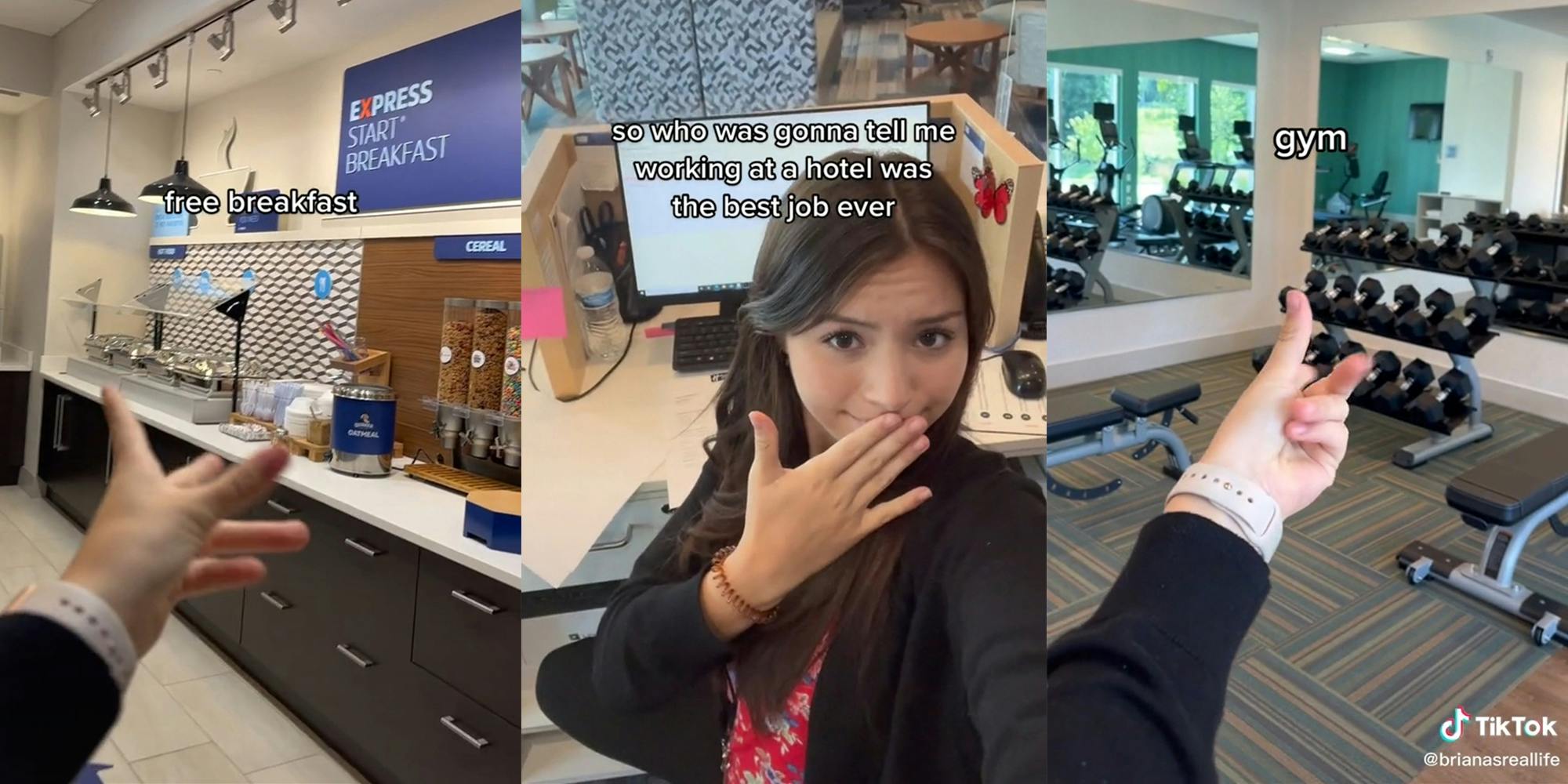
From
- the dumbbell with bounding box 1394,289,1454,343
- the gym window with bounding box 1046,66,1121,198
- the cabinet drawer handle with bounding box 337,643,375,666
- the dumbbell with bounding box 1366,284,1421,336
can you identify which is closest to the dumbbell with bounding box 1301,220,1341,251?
the dumbbell with bounding box 1366,284,1421,336

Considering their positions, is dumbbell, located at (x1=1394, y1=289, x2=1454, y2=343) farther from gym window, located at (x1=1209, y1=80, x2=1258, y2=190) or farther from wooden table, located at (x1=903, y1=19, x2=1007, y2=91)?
wooden table, located at (x1=903, y1=19, x2=1007, y2=91)

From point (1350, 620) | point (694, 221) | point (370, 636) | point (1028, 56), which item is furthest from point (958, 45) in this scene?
point (1350, 620)

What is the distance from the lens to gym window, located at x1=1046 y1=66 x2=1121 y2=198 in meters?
5.03

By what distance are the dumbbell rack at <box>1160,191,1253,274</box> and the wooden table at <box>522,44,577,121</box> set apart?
5400 mm

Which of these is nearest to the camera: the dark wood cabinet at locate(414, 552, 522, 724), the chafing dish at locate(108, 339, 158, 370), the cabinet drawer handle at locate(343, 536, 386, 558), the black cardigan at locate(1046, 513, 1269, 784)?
the black cardigan at locate(1046, 513, 1269, 784)

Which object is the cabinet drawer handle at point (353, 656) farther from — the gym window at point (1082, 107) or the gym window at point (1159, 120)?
the gym window at point (1159, 120)

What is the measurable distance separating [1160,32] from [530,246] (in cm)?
538

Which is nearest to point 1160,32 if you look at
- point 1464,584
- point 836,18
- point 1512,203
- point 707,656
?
point 1512,203

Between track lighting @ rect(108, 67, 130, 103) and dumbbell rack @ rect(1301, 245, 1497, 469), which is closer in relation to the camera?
track lighting @ rect(108, 67, 130, 103)

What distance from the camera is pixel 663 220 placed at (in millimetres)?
1098

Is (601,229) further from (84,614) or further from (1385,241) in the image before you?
(1385,241)

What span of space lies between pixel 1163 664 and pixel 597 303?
2.81 feet

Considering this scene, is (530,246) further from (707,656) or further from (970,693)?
(970,693)

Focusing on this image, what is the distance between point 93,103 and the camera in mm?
2391
